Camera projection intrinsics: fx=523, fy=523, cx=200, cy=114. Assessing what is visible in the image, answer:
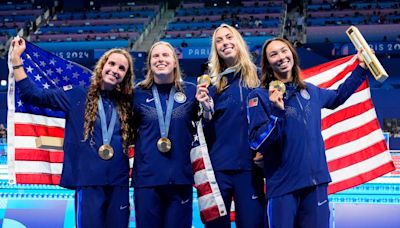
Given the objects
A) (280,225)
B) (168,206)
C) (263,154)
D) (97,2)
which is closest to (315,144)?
(263,154)

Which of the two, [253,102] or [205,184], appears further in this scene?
[205,184]

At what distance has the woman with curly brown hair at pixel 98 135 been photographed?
9.98 ft

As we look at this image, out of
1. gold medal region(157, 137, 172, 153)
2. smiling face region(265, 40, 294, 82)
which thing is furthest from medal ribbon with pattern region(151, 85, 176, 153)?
smiling face region(265, 40, 294, 82)

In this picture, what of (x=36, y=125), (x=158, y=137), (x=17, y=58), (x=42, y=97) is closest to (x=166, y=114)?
(x=158, y=137)

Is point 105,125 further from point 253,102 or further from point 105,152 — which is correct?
point 253,102

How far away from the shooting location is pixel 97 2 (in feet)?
92.3

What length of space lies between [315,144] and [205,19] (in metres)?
20.7

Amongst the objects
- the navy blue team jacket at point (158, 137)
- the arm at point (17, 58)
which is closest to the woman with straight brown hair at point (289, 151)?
the navy blue team jacket at point (158, 137)

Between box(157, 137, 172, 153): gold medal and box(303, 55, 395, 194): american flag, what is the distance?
1.58 metres

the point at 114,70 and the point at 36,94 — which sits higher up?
the point at 114,70

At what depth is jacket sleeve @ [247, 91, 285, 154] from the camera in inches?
108

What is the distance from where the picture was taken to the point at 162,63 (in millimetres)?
3166

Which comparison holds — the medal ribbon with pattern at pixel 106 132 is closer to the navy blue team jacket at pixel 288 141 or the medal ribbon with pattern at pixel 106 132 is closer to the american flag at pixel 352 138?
the navy blue team jacket at pixel 288 141

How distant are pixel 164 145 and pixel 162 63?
1.66 feet
